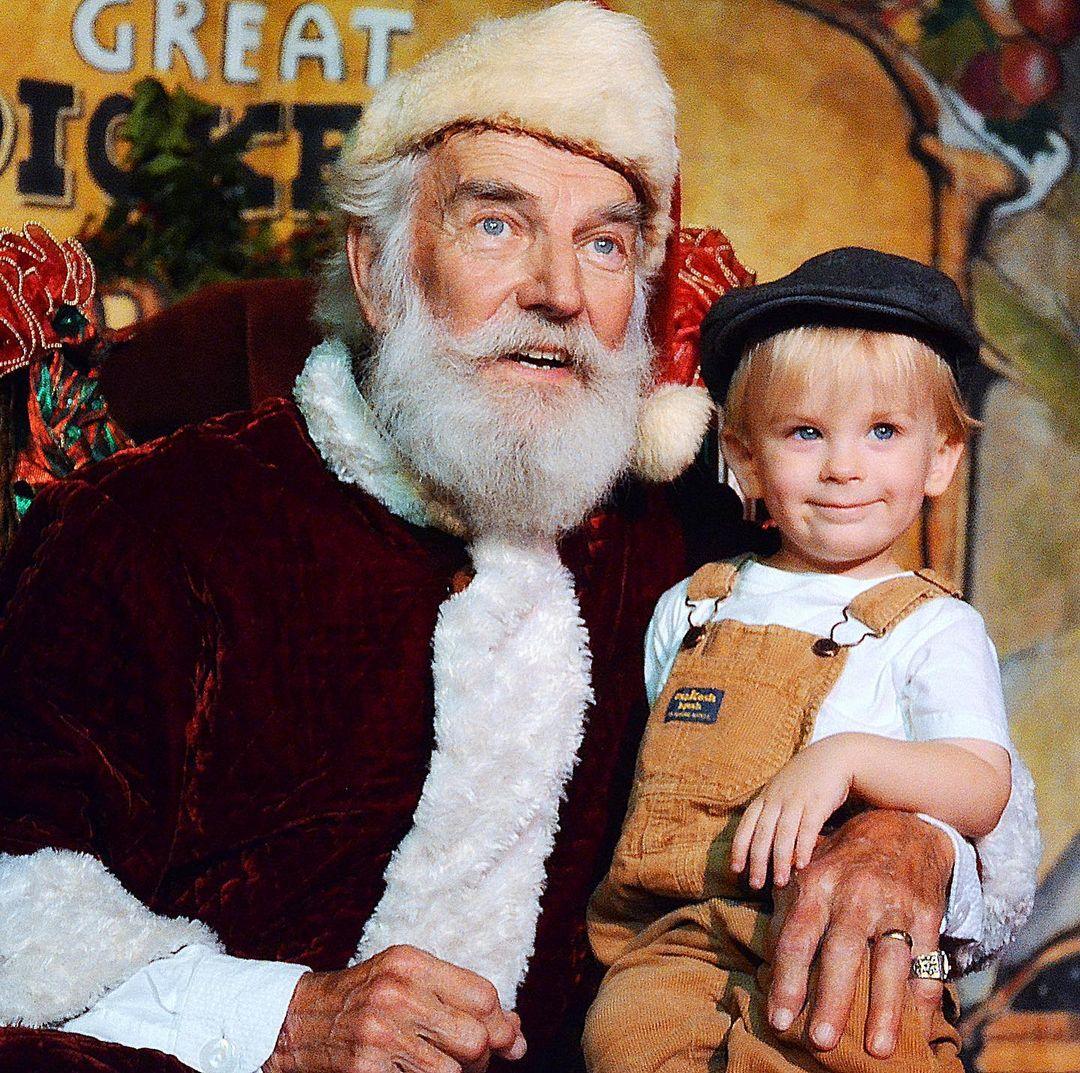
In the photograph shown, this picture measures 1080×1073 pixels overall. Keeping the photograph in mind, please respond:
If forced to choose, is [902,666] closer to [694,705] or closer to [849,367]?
[694,705]

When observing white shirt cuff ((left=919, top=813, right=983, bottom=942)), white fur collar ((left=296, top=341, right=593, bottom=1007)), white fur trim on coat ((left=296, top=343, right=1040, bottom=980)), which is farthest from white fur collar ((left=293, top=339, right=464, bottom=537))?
white shirt cuff ((left=919, top=813, right=983, bottom=942))

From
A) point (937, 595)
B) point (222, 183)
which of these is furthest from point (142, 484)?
point (222, 183)

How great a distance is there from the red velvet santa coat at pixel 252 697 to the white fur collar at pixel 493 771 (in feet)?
0.19

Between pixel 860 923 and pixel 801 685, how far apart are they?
0.38 meters

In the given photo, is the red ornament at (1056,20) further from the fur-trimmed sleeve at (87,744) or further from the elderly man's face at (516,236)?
the fur-trimmed sleeve at (87,744)

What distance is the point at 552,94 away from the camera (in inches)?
107

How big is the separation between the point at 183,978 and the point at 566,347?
1199mm

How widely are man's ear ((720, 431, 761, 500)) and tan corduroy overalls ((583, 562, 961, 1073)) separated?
24cm

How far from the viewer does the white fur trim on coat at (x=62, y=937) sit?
2361mm

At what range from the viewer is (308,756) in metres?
2.68

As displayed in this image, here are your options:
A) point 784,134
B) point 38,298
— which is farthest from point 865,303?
point 784,134

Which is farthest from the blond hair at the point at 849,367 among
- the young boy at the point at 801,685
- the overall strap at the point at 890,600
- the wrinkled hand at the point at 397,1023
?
the wrinkled hand at the point at 397,1023

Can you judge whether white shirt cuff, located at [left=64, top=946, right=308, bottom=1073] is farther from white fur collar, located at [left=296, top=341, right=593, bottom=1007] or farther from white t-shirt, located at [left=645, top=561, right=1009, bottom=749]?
white t-shirt, located at [left=645, top=561, right=1009, bottom=749]

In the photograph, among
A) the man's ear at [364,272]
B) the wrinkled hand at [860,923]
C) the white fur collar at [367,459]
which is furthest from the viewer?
the man's ear at [364,272]
